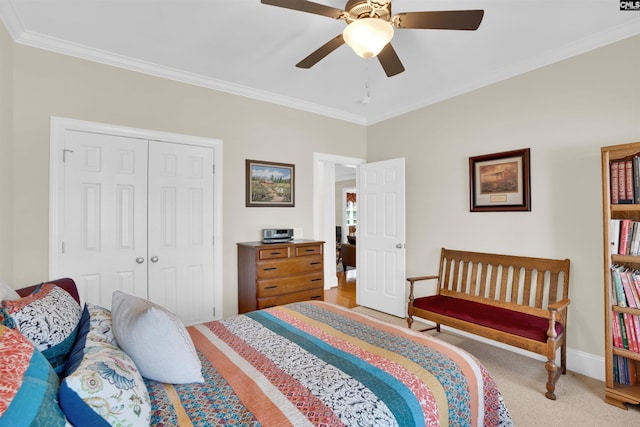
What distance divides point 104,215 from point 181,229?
67 centimetres

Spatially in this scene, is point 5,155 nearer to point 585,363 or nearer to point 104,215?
point 104,215

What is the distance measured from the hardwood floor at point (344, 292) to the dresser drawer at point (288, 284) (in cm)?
120

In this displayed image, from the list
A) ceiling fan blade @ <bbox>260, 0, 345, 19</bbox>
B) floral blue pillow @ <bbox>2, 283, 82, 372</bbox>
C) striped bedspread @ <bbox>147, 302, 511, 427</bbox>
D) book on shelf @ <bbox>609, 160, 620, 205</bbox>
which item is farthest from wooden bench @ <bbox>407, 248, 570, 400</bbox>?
floral blue pillow @ <bbox>2, 283, 82, 372</bbox>

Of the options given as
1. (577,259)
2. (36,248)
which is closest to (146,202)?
(36,248)

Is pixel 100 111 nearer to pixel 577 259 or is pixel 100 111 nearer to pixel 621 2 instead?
pixel 621 2

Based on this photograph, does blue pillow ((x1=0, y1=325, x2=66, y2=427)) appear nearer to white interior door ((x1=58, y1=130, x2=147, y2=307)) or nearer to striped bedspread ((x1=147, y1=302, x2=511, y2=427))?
striped bedspread ((x1=147, y1=302, x2=511, y2=427))

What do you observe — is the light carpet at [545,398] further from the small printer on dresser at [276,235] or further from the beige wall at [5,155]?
the beige wall at [5,155]

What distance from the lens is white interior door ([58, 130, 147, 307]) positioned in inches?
104

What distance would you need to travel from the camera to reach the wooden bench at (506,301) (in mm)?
2354

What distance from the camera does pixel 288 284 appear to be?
3.36 meters

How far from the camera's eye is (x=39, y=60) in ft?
8.30

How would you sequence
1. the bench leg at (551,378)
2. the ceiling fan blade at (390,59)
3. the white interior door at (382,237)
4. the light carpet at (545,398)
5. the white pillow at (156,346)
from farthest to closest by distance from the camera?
the white interior door at (382,237), the bench leg at (551,378), the ceiling fan blade at (390,59), the light carpet at (545,398), the white pillow at (156,346)

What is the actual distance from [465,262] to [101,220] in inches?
143

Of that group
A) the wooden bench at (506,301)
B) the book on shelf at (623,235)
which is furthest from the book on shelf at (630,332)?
the book on shelf at (623,235)
